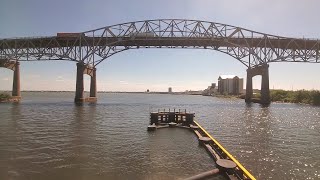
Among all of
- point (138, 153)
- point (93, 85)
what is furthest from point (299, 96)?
point (138, 153)

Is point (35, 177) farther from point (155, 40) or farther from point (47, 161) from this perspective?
point (155, 40)

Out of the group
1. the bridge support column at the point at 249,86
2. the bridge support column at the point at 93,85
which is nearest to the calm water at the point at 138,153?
the bridge support column at the point at 93,85

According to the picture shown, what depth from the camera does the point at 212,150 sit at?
2153cm

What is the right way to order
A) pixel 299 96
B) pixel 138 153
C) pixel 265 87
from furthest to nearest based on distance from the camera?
pixel 299 96 < pixel 265 87 < pixel 138 153

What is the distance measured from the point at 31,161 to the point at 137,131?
14734 mm

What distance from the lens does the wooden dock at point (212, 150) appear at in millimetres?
15547

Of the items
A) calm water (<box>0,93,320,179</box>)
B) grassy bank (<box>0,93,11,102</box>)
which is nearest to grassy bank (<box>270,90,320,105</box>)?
calm water (<box>0,93,320,179</box>)

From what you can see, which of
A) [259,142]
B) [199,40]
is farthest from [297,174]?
[199,40]

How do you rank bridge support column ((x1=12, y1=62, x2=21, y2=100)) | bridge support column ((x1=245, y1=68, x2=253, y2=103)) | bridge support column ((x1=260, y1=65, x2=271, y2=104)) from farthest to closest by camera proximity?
bridge support column ((x1=245, y1=68, x2=253, y2=103)) < bridge support column ((x1=12, y1=62, x2=21, y2=100)) < bridge support column ((x1=260, y1=65, x2=271, y2=104))

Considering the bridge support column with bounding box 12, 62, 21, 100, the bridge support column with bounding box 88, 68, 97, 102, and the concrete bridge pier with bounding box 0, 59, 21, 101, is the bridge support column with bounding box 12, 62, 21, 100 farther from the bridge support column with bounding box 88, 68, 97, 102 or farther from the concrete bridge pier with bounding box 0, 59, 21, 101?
the bridge support column with bounding box 88, 68, 97, 102

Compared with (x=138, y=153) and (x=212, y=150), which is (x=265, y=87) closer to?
(x=212, y=150)

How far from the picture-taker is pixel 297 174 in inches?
666

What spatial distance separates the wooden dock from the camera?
15.5m

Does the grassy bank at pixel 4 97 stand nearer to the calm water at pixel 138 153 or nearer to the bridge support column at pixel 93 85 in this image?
the bridge support column at pixel 93 85
